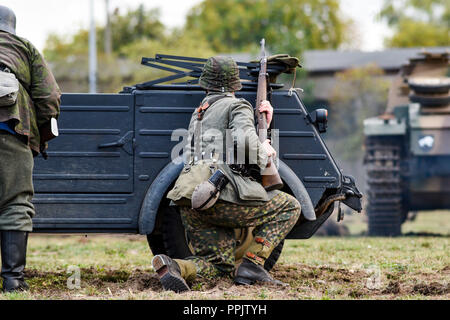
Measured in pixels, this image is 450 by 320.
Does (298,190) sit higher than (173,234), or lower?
higher

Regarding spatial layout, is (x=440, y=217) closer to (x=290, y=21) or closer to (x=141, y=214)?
(x=141, y=214)

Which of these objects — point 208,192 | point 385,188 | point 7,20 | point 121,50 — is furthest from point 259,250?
point 121,50

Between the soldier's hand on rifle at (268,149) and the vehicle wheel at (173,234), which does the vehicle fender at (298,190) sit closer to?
the soldier's hand on rifle at (268,149)

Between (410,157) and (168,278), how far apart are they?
26.4ft

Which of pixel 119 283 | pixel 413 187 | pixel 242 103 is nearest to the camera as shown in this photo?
pixel 242 103

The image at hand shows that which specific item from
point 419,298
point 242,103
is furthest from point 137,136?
point 419,298

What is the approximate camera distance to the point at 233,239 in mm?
6250

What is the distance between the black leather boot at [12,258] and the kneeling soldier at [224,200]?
2.82ft

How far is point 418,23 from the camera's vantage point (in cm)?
5269

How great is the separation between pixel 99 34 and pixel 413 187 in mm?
36439

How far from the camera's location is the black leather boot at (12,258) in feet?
19.1

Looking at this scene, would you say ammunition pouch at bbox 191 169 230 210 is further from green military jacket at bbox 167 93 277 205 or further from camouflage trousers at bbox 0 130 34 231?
camouflage trousers at bbox 0 130 34 231

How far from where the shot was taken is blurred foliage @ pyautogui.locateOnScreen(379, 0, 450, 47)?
50.9 metres

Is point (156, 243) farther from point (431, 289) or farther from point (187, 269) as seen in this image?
point (431, 289)
